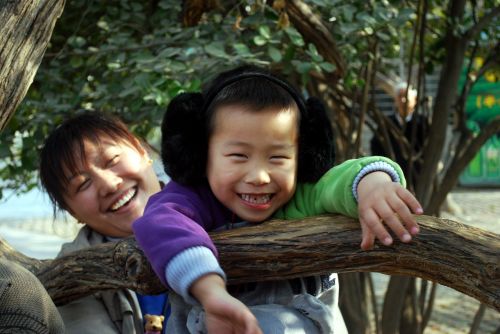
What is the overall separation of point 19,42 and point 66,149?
633 mm

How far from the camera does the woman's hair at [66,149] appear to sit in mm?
2486

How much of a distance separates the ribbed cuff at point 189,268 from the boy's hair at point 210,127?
0.35 metres

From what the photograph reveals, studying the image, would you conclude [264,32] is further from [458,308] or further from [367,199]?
[458,308]

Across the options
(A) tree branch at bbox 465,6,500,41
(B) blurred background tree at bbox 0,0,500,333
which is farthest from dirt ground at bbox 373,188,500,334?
(A) tree branch at bbox 465,6,500,41

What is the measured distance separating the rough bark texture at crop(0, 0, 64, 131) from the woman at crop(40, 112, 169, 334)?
55 cm

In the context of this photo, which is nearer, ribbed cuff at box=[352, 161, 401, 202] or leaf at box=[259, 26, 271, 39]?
ribbed cuff at box=[352, 161, 401, 202]

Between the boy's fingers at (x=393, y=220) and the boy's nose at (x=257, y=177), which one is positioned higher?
the boy's fingers at (x=393, y=220)

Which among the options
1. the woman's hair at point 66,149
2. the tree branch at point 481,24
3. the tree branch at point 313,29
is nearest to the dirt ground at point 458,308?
the tree branch at point 481,24

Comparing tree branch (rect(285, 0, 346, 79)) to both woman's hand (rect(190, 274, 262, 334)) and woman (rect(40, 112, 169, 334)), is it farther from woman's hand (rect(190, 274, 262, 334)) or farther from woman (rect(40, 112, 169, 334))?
woman's hand (rect(190, 274, 262, 334))

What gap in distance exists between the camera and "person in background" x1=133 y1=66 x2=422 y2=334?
5.09 ft

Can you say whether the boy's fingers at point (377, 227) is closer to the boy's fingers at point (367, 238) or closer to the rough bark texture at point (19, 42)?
the boy's fingers at point (367, 238)

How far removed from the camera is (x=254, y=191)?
5.69ft

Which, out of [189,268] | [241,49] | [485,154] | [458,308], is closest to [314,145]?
[189,268]

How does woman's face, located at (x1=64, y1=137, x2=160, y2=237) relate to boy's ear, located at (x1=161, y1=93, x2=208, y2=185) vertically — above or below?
below
